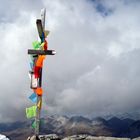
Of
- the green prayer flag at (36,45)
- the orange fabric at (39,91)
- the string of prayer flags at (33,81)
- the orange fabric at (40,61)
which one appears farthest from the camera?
the green prayer flag at (36,45)

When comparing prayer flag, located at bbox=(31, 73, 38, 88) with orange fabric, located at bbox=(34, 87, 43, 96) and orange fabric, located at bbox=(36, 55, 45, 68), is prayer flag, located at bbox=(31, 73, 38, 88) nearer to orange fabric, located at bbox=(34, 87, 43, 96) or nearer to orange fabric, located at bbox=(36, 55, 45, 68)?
orange fabric, located at bbox=(34, 87, 43, 96)

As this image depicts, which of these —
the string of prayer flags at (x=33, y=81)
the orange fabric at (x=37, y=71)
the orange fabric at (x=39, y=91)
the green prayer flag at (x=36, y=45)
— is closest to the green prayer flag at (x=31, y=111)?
the orange fabric at (x=39, y=91)

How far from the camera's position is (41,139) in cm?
2945

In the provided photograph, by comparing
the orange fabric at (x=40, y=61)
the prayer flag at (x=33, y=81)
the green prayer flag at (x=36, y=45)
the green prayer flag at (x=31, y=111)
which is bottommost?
the green prayer flag at (x=31, y=111)

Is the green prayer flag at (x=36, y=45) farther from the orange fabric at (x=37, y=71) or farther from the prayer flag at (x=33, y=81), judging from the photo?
the prayer flag at (x=33, y=81)

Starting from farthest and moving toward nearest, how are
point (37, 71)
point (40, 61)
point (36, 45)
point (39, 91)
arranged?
point (36, 45), point (37, 71), point (40, 61), point (39, 91)

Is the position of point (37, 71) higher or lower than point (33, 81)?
higher

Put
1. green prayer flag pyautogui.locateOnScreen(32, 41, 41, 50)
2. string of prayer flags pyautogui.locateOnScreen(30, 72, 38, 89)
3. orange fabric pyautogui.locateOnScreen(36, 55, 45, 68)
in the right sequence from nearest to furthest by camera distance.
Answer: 1. string of prayer flags pyautogui.locateOnScreen(30, 72, 38, 89)
2. orange fabric pyautogui.locateOnScreen(36, 55, 45, 68)
3. green prayer flag pyautogui.locateOnScreen(32, 41, 41, 50)

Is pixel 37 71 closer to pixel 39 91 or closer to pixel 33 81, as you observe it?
pixel 33 81

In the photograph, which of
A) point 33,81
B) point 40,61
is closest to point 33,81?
point 33,81

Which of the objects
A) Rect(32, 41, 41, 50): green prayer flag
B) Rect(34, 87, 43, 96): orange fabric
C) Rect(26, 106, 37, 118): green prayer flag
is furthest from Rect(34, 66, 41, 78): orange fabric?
Rect(26, 106, 37, 118): green prayer flag

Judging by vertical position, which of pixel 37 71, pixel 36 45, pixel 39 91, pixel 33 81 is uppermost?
pixel 36 45

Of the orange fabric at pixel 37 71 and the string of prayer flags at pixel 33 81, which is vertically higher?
the orange fabric at pixel 37 71

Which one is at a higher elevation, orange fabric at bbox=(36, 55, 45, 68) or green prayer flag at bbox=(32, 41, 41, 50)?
green prayer flag at bbox=(32, 41, 41, 50)
